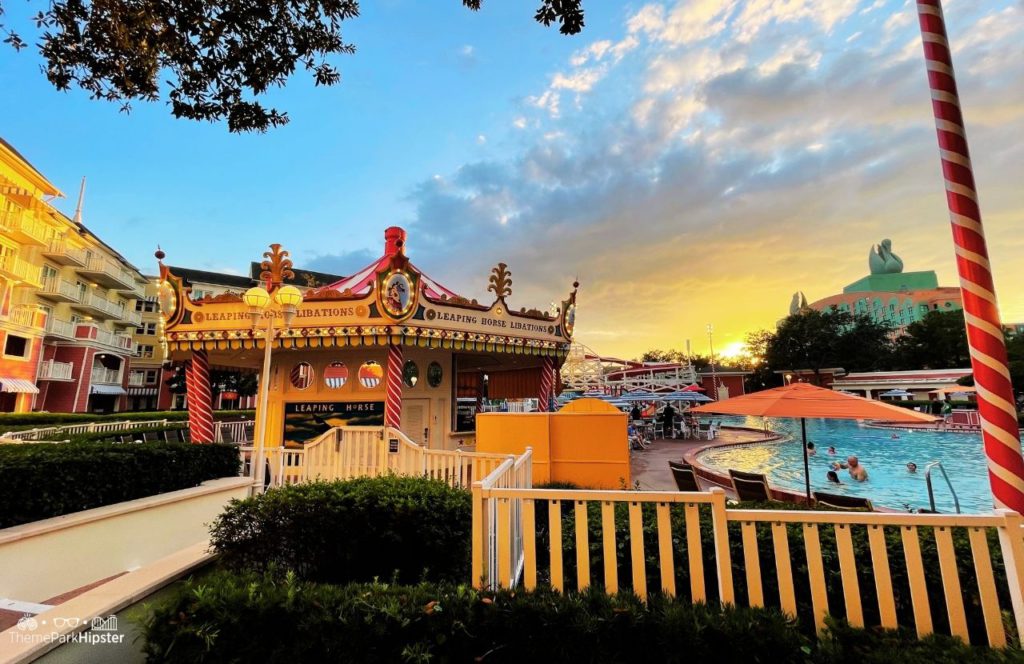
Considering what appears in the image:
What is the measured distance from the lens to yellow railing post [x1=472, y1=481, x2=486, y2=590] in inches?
106

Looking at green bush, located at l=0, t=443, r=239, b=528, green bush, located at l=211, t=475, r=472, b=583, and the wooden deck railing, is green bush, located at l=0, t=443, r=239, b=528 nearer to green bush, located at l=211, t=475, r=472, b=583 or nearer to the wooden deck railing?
green bush, located at l=211, t=475, r=472, b=583

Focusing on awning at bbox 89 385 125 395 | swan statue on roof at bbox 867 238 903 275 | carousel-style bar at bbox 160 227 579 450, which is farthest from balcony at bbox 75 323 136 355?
swan statue on roof at bbox 867 238 903 275

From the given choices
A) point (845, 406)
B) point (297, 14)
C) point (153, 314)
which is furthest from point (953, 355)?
point (153, 314)

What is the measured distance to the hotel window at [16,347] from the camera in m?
23.7

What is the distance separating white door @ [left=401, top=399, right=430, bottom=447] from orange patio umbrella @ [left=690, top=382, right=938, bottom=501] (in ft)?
22.3

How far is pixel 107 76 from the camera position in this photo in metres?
5.05

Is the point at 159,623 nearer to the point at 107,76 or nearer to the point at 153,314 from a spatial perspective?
→ the point at 107,76

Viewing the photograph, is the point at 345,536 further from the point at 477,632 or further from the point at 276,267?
the point at 276,267

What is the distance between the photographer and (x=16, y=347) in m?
24.5

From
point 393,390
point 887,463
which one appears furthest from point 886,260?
point 393,390

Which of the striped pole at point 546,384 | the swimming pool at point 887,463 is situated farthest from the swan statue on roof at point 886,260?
the striped pole at point 546,384

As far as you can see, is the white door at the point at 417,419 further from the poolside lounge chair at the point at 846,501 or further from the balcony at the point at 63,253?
the balcony at the point at 63,253

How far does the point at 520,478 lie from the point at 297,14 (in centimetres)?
605

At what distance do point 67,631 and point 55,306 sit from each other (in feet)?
127
